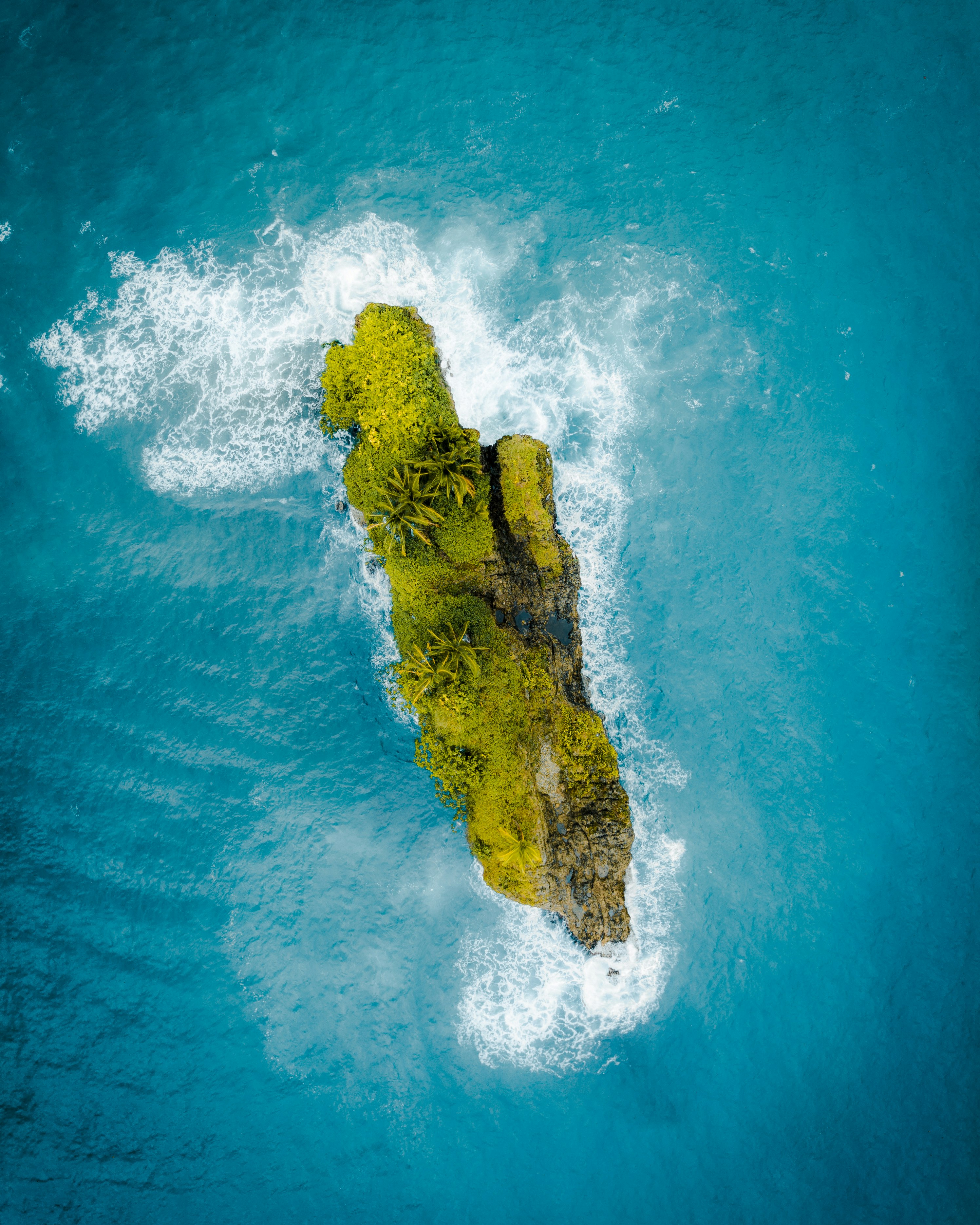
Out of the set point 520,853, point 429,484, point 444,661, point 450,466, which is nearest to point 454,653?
point 444,661

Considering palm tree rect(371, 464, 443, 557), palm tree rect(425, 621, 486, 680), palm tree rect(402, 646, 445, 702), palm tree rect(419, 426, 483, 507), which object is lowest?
palm tree rect(402, 646, 445, 702)

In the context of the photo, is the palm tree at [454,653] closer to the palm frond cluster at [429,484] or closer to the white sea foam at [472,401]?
the palm frond cluster at [429,484]

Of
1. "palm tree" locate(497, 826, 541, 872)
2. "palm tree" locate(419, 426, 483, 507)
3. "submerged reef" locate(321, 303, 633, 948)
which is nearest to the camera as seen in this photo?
"palm tree" locate(419, 426, 483, 507)

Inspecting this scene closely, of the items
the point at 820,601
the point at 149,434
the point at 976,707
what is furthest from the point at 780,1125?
the point at 149,434

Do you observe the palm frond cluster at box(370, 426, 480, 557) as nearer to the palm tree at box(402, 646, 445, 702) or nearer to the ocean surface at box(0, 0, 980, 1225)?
the ocean surface at box(0, 0, 980, 1225)

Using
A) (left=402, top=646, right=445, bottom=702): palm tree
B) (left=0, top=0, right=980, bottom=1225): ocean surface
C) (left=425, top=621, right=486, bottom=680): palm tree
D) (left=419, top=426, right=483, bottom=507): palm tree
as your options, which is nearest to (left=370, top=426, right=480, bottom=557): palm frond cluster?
(left=419, top=426, right=483, bottom=507): palm tree

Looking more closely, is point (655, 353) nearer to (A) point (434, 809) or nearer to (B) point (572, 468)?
(B) point (572, 468)
